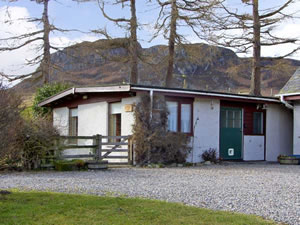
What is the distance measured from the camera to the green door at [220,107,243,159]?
1666 centimetres

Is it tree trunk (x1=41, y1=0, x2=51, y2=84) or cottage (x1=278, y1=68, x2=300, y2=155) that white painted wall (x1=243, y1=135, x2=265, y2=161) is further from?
tree trunk (x1=41, y1=0, x2=51, y2=84)

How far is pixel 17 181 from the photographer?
380 inches

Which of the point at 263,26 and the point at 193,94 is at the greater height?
the point at 263,26

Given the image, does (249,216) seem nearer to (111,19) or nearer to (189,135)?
(189,135)

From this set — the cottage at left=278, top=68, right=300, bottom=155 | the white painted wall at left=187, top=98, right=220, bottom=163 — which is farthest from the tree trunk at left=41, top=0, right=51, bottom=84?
the cottage at left=278, top=68, right=300, bottom=155

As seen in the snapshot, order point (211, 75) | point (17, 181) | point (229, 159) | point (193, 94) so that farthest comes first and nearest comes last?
1. point (211, 75)
2. point (229, 159)
3. point (193, 94)
4. point (17, 181)

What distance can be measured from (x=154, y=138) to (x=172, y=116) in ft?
5.35

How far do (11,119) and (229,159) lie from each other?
11.8 m

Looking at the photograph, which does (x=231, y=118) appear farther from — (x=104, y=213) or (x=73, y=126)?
(x=104, y=213)

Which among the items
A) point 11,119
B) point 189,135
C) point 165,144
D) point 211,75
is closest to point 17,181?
point 11,119

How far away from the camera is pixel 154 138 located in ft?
46.0

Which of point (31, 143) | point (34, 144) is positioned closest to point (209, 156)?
point (34, 144)

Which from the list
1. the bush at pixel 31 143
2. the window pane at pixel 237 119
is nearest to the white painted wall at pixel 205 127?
the window pane at pixel 237 119

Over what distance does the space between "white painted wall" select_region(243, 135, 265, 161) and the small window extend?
0.91 ft
